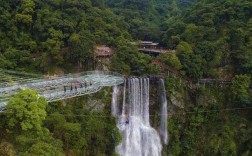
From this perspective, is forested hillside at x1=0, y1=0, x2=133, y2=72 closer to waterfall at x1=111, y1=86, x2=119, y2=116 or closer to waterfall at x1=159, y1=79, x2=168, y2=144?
waterfall at x1=111, y1=86, x2=119, y2=116

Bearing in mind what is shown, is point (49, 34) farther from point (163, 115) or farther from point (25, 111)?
point (163, 115)

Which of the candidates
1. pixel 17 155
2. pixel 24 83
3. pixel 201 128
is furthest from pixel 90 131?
pixel 201 128

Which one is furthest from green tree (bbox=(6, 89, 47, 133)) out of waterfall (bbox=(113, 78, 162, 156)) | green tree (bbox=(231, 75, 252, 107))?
green tree (bbox=(231, 75, 252, 107))

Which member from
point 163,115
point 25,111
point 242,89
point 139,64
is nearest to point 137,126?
point 163,115

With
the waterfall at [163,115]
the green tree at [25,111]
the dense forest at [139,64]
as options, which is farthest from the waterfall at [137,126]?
the green tree at [25,111]

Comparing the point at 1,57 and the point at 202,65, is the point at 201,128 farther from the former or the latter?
the point at 1,57

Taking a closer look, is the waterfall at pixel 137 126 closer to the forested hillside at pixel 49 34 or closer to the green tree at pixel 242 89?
the forested hillside at pixel 49 34
